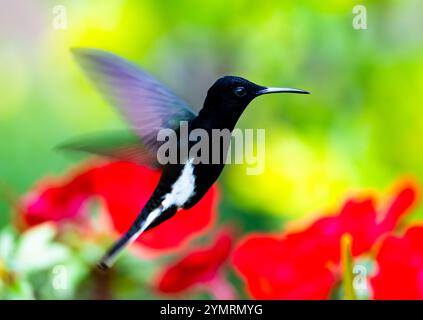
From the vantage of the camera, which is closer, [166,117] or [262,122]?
[166,117]

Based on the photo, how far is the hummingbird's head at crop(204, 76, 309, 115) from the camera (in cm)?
64

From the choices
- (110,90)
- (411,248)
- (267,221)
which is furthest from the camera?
(267,221)

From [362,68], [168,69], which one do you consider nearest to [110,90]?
[168,69]

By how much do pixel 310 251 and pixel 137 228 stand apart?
16cm

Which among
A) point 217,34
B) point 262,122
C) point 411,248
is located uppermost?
point 217,34

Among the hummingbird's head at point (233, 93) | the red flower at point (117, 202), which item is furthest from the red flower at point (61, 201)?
the hummingbird's head at point (233, 93)

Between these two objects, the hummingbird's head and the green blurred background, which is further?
the green blurred background

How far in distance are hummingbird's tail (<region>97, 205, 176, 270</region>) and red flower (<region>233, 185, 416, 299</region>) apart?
0.31 ft

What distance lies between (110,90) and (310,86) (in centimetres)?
32

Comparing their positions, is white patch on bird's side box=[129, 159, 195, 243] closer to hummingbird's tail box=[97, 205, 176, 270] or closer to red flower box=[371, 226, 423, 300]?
hummingbird's tail box=[97, 205, 176, 270]

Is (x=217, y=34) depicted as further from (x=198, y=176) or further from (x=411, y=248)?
(x=411, y=248)

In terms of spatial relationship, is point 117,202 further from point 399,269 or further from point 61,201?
point 399,269

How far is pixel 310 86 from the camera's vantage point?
870mm

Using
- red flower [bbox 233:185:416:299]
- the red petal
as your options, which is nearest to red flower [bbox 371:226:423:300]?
red flower [bbox 233:185:416:299]
